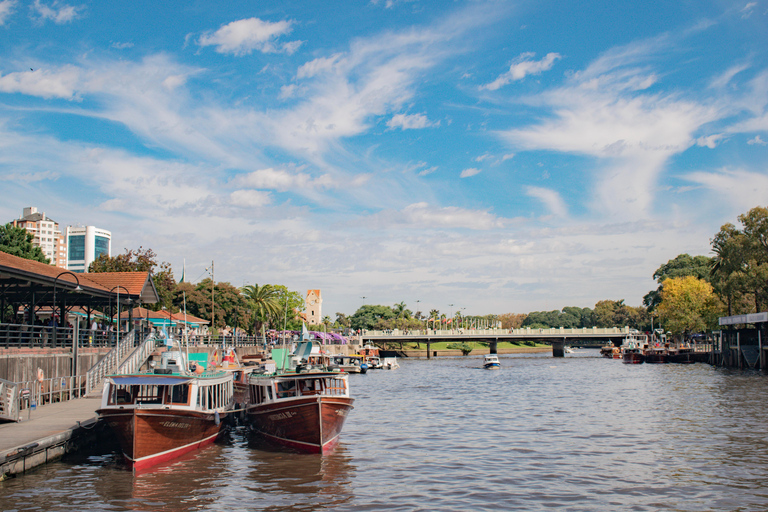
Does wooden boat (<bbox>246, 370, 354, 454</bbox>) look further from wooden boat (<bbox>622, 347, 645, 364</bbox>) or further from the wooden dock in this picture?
wooden boat (<bbox>622, 347, 645, 364</bbox>)

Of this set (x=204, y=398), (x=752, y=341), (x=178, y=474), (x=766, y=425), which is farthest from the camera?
(x=752, y=341)

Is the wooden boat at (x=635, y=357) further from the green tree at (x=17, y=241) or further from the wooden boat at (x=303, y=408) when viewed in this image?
the wooden boat at (x=303, y=408)

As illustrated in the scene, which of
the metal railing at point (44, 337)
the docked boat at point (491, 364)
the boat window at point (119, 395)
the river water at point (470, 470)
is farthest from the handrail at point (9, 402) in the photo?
the docked boat at point (491, 364)

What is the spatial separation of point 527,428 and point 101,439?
22.3m

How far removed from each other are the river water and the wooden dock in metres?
0.61

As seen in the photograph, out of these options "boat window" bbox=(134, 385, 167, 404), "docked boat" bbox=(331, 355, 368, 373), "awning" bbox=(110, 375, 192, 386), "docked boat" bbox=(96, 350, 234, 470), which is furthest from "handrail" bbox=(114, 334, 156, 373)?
"docked boat" bbox=(331, 355, 368, 373)

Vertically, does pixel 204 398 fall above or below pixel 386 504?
above

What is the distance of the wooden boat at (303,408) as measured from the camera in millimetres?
27656

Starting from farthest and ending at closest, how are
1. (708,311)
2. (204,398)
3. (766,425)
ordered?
1. (708,311)
2. (766,425)
3. (204,398)

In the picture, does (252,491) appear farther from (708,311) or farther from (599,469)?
(708,311)

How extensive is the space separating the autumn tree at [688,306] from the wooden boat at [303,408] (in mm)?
101122

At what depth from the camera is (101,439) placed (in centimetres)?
2838

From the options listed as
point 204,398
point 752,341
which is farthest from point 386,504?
point 752,341

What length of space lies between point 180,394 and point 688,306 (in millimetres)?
112655
